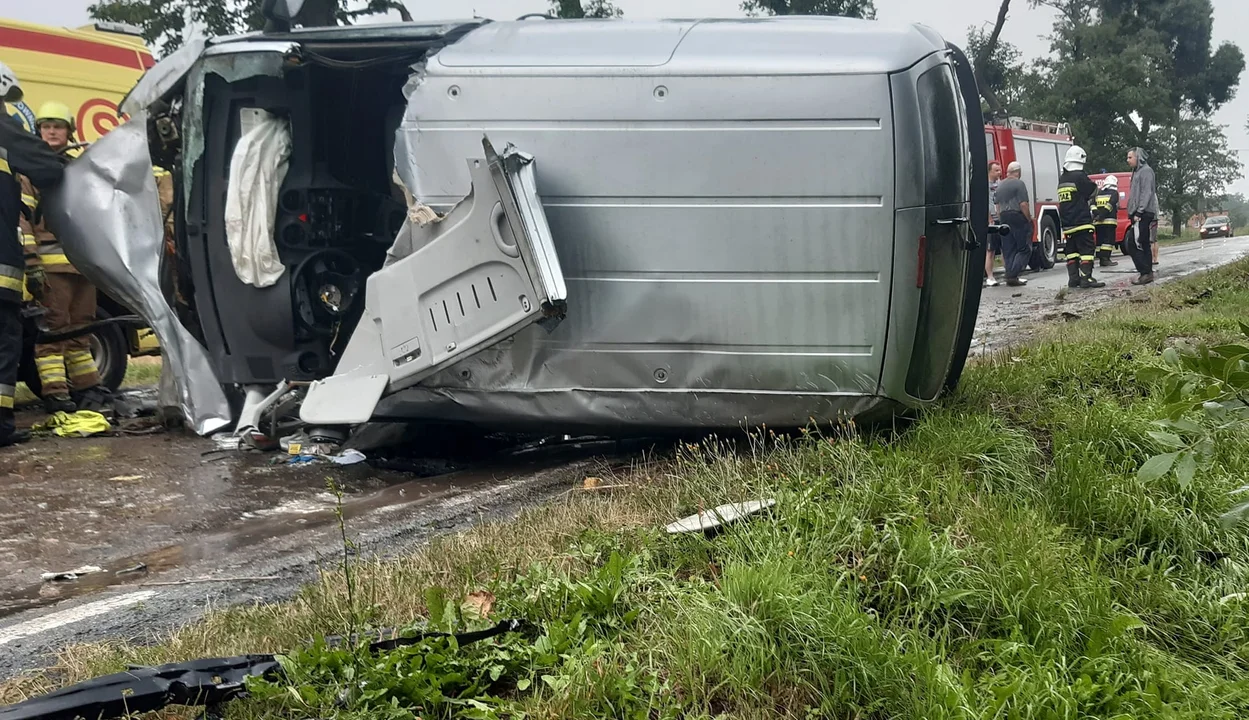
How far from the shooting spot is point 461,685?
1.98 m

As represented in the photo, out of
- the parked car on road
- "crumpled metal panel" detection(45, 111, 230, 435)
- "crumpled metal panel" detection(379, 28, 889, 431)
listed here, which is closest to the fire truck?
"crumpled metal panel" detection(379, 28, 889, 431)

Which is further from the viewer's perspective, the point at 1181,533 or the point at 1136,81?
the point at 1136,81

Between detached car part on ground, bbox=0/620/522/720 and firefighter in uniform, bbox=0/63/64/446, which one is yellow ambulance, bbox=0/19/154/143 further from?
detached car part on ground, bbox=0/620/522/720

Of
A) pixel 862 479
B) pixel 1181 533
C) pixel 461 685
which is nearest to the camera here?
pixel 461 685

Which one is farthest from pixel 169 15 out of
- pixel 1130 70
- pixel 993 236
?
pixel 1130 70

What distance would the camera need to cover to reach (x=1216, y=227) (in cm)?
3516

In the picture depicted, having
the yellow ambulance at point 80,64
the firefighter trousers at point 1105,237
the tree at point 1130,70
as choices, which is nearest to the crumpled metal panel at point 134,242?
the yellow ambulance at point 80,64

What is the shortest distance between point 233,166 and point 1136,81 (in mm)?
35125

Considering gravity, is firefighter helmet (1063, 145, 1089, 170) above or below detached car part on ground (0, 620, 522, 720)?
above

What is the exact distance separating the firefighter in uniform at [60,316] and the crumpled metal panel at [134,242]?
4.21 ft

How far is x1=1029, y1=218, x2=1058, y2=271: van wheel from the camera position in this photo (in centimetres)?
1747

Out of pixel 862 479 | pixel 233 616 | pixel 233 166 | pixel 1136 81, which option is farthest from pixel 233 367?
pixel 1136 81

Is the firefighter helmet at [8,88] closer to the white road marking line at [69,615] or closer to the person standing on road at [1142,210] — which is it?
the white road marking line at [69,615]

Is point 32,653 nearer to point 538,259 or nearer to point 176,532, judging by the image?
point 176,532
